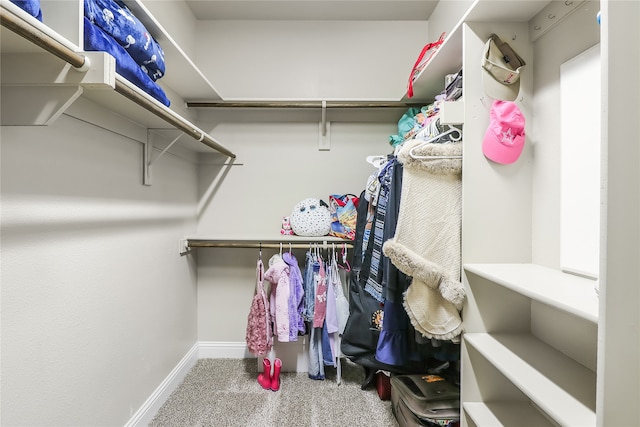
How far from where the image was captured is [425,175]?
3.86ft

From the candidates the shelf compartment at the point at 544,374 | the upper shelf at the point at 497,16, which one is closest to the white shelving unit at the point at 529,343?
the shelf compartment at the point at 544,374

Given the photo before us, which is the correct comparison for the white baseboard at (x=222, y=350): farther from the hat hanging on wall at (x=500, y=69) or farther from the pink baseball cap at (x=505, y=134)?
the hat hanging on wall at (x=500, y=69)

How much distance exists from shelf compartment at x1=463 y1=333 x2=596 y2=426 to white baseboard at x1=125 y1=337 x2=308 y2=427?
4.06 feet

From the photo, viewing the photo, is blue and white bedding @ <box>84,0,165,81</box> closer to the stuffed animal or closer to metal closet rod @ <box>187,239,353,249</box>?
metal closet rod @ <box>187,239,353,249</box>

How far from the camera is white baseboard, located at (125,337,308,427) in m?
1.48

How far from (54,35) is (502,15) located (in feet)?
4.67

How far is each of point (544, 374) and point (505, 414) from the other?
336 mm

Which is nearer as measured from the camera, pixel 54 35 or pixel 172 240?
pixel 54 35

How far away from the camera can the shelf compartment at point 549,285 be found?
2.20 ft

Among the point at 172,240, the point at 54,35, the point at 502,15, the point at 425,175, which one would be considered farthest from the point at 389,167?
the point at 172,240

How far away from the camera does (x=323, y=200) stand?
→ 2076 millimetres

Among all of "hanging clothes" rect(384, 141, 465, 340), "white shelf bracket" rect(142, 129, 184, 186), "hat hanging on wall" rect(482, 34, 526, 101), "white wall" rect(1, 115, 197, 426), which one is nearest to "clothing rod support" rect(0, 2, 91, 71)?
"white wall" rect(1, 115, 197, 426)

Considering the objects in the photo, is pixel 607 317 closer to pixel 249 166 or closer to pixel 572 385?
pixel 572 385

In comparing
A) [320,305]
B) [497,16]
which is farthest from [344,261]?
[497,16]
